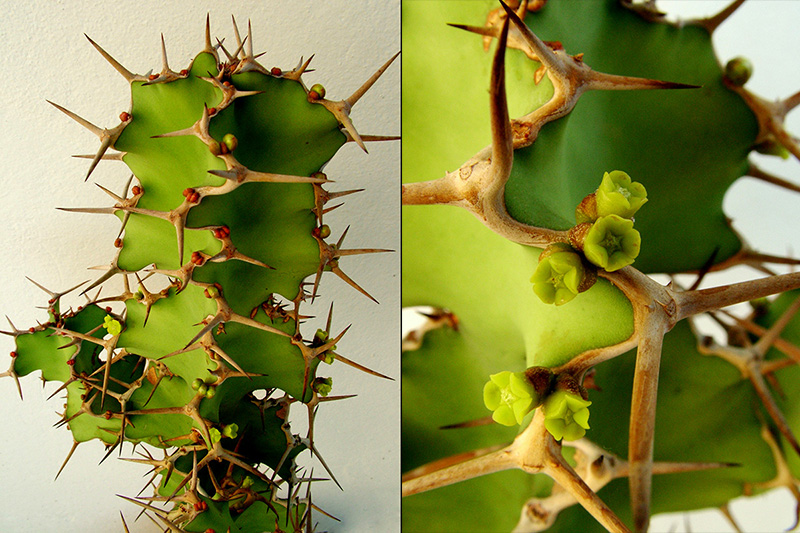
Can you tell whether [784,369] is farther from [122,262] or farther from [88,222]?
[88,222]

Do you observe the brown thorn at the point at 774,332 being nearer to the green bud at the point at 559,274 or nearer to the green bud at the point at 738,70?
the green bud at the point at 738,70

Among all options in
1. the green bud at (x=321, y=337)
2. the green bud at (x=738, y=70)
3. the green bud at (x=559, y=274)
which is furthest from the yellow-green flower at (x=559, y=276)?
the green bud at (x=738, y=70)

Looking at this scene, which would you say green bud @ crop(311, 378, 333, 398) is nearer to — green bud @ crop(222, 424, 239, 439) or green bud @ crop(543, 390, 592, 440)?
green bud @ crop(222, 424, 239, 439)

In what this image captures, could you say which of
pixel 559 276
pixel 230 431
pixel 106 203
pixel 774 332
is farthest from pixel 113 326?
pixel 774 332

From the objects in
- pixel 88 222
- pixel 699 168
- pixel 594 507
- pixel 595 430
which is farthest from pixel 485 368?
pixel 88 222

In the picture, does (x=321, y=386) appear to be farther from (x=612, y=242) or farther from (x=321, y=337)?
(x=612, y=242)
